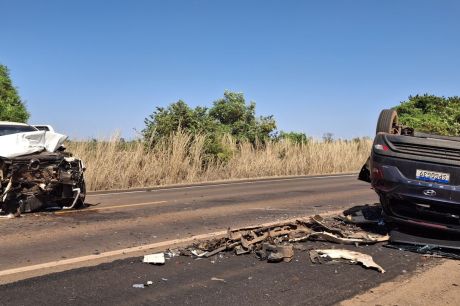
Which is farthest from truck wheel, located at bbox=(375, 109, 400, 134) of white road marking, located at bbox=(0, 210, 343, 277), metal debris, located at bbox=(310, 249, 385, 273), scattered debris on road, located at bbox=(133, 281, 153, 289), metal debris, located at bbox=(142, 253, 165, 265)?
scattered debris on road, located at bbox=(133, 281, 153, 289)

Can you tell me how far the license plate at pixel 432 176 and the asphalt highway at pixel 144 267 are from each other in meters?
1.07

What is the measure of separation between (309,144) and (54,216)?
20096 millimetres

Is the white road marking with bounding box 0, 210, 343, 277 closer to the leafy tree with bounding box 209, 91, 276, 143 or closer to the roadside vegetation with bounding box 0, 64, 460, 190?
the roadside vegetation with bounding box 0, 64, 460, 190

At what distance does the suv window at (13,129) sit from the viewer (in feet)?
34.7

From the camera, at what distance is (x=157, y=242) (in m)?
7.71

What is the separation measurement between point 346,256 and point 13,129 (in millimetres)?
7610

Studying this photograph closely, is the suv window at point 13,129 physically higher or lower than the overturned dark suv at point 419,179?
higher

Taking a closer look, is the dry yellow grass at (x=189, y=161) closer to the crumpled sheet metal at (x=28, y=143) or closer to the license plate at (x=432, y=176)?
Result: the crumpled sheet metal at (x=28, y=143)

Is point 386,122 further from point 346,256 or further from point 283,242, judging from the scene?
point 346,256

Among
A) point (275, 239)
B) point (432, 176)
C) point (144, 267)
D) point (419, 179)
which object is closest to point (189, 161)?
point (275, 239)

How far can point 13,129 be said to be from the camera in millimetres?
10898

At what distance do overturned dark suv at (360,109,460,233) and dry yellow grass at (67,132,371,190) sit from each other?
11.6 m

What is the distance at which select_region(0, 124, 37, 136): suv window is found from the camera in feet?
34.7

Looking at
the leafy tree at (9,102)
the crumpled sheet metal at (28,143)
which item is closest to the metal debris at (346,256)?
the crumpled sheet metal at (28,143)
